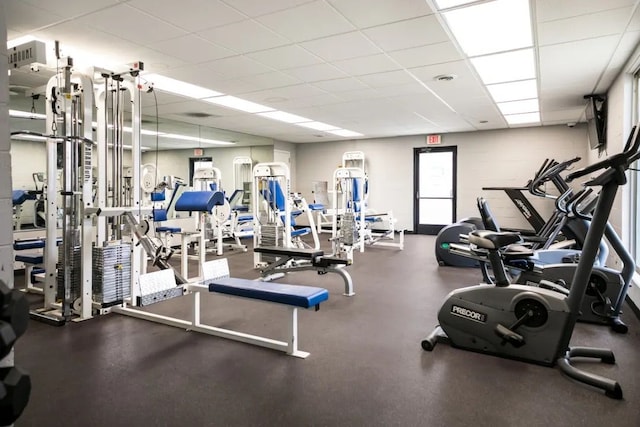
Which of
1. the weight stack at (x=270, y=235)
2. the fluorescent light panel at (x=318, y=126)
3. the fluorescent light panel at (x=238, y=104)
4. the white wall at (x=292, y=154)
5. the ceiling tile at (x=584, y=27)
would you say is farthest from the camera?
the white wall at (x=292, y=154)

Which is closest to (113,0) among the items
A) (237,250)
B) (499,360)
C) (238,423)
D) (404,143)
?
(238,423)

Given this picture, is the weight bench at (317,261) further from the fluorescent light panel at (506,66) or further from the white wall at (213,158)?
the white wall at (213,158)

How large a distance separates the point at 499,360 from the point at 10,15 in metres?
4.48

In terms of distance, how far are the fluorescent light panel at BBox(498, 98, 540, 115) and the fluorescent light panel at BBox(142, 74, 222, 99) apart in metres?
4.55

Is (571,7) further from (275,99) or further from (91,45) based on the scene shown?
(91,45)

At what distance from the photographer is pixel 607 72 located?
4.49m

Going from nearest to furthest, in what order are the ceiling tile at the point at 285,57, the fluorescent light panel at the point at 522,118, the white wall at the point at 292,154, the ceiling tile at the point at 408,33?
the ceiling tile at the point at 408,33, the ceiling tile at the point at 285,57, the fluorescent light panel at the point at 522,118, the white wall at the point at 292,154

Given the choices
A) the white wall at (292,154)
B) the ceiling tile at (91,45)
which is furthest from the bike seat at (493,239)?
the white wall at (292,154)

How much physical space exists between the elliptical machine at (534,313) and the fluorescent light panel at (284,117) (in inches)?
196

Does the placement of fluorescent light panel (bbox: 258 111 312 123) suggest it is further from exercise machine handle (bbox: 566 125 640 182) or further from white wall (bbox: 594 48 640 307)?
exercise machine handle (bbox: 566 125 640 182)

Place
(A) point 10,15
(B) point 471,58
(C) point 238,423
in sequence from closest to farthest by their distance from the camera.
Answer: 1. (C) point 238,423
2. (A) point 10,15
3. (B) point 471,58

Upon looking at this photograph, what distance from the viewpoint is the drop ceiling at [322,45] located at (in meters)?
2.96

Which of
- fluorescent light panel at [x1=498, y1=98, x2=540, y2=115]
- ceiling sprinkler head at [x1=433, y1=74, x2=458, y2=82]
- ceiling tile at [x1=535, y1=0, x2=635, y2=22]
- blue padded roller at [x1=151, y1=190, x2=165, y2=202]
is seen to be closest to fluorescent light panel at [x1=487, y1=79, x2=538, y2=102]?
fluorescent light panel at [x1=498, y1=98, x2=540, y2=115]

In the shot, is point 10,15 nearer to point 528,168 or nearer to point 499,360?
point 499,360
